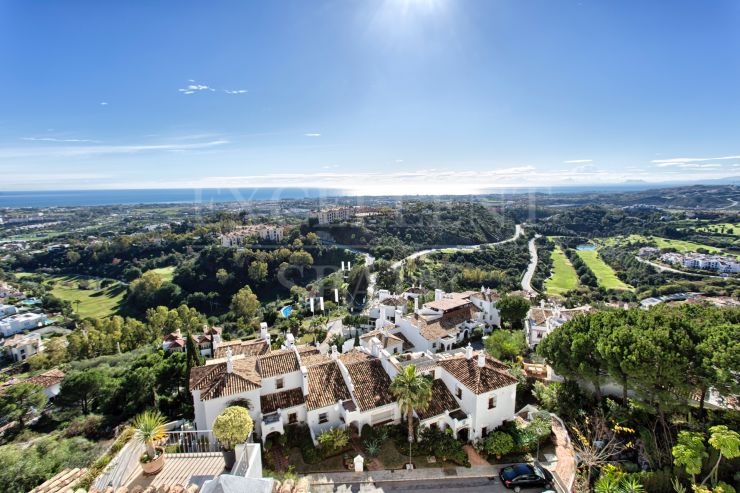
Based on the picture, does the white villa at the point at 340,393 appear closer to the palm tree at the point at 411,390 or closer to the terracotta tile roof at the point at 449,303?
the palm tree at the point at 411,390

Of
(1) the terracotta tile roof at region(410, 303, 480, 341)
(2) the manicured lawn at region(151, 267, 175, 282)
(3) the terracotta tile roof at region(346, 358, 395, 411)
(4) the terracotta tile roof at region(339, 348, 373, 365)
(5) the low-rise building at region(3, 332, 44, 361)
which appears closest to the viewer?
(3) the terracotta tile roof at region(346, 358, 395, 411)

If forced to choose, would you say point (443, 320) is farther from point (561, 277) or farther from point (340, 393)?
point (561, 277)

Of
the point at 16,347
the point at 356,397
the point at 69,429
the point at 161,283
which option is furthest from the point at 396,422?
the point at 161,283

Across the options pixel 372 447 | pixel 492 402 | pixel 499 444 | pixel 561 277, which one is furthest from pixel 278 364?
pixel 561 277

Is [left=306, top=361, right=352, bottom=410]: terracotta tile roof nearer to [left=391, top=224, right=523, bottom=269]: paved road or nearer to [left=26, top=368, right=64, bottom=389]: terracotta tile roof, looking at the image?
[left=26, top=368, right=64, bottom=389]: terracotta tile roof

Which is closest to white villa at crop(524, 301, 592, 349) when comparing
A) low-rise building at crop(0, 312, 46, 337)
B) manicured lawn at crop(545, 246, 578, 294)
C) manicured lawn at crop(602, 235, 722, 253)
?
manicured lawn at crop(545, 246, 578, 294)

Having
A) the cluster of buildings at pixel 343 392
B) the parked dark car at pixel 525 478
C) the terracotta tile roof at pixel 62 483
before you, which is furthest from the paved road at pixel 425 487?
the terracotta tile roof at pixel 62 483

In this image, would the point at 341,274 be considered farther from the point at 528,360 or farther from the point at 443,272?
the point at 528,360
